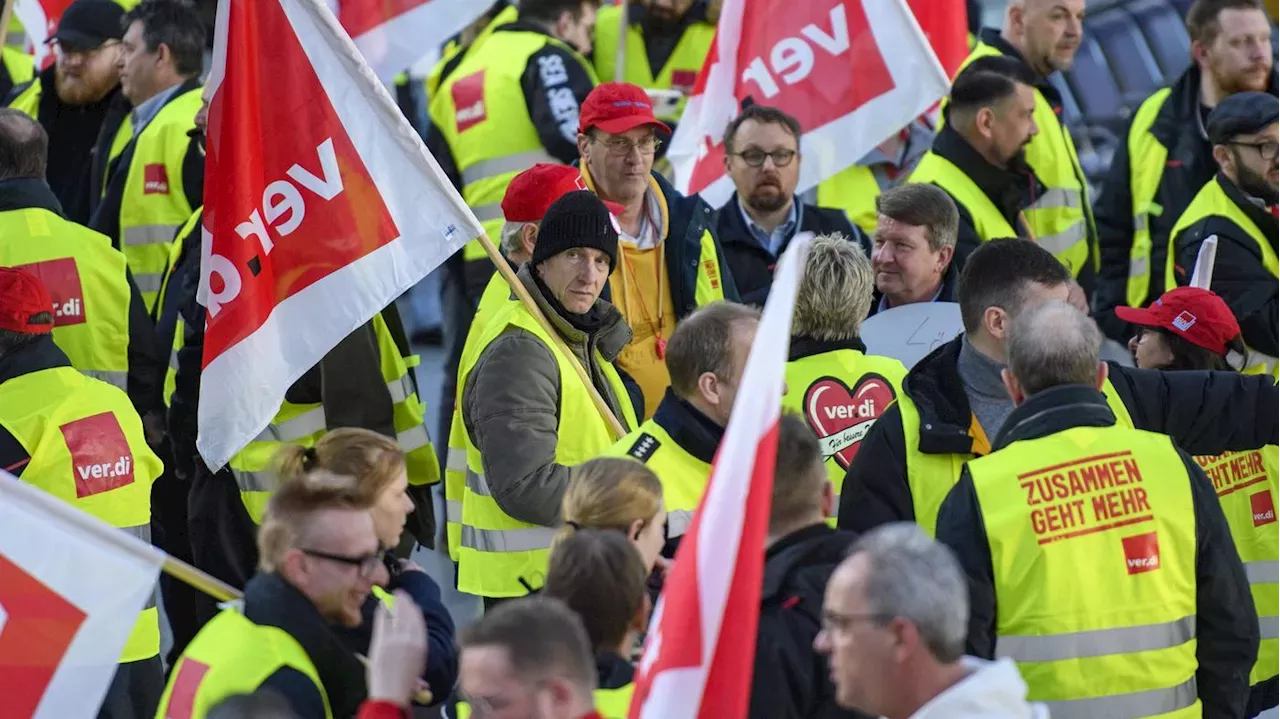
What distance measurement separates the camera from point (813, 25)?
8.32 meters

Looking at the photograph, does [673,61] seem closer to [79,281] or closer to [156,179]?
[156,179]

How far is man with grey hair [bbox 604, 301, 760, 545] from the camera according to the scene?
5.57 m

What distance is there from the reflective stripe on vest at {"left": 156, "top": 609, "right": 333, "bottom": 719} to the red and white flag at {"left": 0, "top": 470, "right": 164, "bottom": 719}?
0.86ft

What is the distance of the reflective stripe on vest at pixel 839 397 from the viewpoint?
228 inches

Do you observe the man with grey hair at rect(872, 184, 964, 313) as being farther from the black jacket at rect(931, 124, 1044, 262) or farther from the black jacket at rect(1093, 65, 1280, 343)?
the black jacket at rect(1093, 65, 1280, 343)

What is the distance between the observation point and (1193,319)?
6258 millimetres

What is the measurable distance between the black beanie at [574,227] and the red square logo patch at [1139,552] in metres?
1.97

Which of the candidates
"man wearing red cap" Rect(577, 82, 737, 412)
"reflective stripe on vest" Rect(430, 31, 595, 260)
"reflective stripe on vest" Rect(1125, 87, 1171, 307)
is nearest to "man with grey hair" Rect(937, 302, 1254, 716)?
"man wearing red cap" Rect(577, 82, 737, 412)

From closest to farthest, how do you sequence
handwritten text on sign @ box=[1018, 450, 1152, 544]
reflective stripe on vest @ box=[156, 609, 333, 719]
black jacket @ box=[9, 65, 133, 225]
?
reflective stripe on vest @ box=[156, 609, 333, 719] < handwritten text on sign @ box=[1018, 450, 1152, 544] < black jacket @ box=[9, 65, 133, 225]

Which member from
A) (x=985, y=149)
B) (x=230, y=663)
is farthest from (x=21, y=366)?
(x=985, y=149)

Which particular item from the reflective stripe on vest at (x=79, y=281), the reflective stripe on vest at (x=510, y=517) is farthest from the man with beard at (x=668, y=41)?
the reflective stripe on vest at (x=510, y=517)

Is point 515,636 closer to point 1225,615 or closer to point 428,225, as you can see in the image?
point 1225,615

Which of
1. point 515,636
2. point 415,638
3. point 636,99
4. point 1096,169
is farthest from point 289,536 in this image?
point 1096,169

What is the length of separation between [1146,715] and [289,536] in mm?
1950
